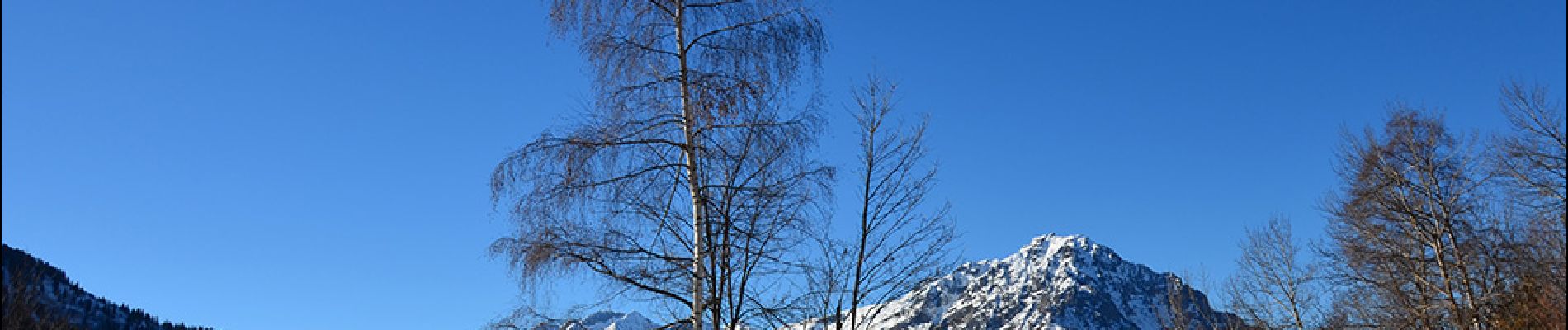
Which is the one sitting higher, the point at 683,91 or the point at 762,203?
the point at 683,91

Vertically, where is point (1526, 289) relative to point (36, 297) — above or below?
below

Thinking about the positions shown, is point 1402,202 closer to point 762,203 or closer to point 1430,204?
point 1430,204

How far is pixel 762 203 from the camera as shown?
843 cm

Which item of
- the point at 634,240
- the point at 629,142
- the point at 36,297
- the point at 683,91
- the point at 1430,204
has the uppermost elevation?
the point at 36,297

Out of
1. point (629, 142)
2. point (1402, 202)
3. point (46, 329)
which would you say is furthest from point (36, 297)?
point (1402, 202)

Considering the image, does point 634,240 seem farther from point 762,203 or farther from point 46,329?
point 46,329

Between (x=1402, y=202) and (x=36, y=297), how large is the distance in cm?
3012

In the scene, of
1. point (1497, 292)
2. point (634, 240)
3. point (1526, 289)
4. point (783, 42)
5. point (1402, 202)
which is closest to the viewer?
point (634, 240)

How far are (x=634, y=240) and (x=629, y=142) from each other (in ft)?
2.47

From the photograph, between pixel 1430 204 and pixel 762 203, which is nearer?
pixel 762 203

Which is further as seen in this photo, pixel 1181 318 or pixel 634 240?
pixel 1181 318

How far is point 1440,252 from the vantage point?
17.1m

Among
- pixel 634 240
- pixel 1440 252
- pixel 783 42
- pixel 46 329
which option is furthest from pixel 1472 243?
pixel 46 329

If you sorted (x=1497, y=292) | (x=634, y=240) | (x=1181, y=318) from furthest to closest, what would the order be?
(x=1181, y=318) < (x=1497, y=292) < (x=634, y=240)
